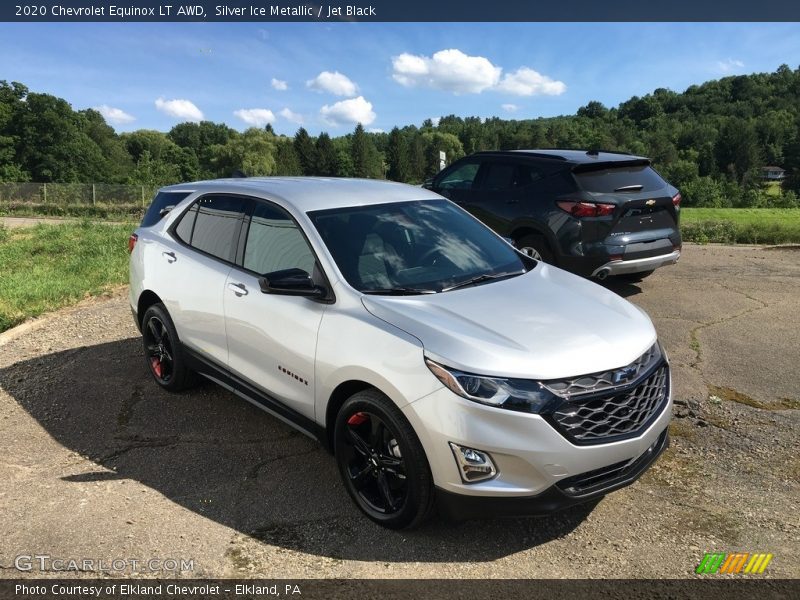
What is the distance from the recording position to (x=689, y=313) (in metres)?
7.16

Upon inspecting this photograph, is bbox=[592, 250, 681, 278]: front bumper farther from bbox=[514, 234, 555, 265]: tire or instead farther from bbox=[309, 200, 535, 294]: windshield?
bbox=[309, 200, 535, 294]: windshield

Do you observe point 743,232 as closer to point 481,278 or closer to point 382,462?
point 481,278

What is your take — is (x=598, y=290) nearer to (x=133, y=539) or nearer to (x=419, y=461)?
(x=419, y=461)

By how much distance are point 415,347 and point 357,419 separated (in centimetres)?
59

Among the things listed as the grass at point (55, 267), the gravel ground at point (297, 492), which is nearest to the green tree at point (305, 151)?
the grass at point (55, 267)

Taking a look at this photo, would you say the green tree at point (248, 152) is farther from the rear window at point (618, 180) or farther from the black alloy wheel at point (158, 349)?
the black alloy wheel at point (158, 349)

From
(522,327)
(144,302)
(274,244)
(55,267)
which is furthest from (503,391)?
(55,267)

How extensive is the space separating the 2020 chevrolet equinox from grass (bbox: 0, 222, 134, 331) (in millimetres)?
4244

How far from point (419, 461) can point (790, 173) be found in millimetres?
112564

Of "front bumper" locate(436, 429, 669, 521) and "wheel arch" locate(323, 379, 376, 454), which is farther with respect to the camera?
"wheel arch" locate(323, 379, 376, 454)

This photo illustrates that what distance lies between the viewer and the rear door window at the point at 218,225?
4.47 m

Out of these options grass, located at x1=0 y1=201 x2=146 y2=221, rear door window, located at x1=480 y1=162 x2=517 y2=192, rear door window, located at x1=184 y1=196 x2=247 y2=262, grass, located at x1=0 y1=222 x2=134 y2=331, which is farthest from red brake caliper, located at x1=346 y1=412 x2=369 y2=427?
grass, located at x1=0 y1=201 x2=146 y2=221

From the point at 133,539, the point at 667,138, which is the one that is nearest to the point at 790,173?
the point at 667,138

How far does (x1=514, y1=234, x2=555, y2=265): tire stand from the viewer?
24.4 ft
